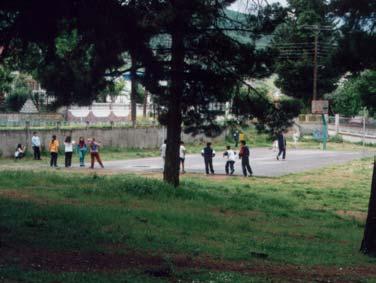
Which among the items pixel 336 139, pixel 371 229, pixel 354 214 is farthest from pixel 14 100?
pixel 371 229

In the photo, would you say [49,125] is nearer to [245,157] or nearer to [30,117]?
[30,117]

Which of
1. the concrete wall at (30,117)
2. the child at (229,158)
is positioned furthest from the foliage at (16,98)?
the child at (229,158)

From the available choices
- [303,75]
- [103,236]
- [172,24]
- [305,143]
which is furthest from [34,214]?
[303,75]

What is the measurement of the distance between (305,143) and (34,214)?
48.1 meters

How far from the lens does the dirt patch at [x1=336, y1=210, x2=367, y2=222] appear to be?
59.5 feet

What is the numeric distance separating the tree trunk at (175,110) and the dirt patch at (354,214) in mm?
5135

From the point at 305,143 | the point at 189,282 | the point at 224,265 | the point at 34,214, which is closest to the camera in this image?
the point at 189,282

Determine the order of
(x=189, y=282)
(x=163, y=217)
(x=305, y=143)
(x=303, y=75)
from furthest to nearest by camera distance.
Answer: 1. (x=303, y=75)
2. (x=305, y=143)
3. (x=163, y=217)
4. (x=189, y=282)

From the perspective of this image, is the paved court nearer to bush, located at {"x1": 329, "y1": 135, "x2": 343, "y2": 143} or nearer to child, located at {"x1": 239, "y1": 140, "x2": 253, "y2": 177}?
child, located at {"x1": 239, "y1": 140, "x2": 253, "y2": 177}

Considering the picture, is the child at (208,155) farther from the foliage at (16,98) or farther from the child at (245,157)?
the foliage at (16,98)

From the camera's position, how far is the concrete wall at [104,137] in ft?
123

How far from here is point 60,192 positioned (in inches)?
698

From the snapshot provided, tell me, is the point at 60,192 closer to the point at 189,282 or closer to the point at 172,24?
the point at 172,24

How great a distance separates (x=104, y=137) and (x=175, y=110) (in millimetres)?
24223
